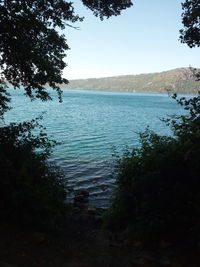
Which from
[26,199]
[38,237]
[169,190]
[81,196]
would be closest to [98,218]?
[81,196]

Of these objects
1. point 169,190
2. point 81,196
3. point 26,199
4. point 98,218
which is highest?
point 169,190

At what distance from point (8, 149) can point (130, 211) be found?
16.2ft

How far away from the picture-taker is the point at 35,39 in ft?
26.8

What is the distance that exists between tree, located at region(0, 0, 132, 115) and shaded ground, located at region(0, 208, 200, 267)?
6.04 metres

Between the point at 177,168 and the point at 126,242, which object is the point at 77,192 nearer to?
the point at 126,242

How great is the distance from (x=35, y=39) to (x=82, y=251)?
306 inches

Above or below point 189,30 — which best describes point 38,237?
below

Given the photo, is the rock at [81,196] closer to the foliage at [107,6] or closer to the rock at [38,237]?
the rock at [38,237]

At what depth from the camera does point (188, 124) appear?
633 centimetres

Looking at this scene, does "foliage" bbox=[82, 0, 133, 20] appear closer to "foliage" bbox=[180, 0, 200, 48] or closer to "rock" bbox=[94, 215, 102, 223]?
"foliage" bbox=[180, 0, 200, 48]

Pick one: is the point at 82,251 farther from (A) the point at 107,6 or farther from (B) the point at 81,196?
(A) the point at 107,6

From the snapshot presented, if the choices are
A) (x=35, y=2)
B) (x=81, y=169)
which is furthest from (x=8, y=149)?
(x=81, y=169)

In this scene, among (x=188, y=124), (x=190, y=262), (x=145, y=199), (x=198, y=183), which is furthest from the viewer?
(x=188, y=124)

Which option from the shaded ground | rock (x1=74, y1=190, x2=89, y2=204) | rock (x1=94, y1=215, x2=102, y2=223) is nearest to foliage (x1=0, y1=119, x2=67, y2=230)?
the shaded ground
